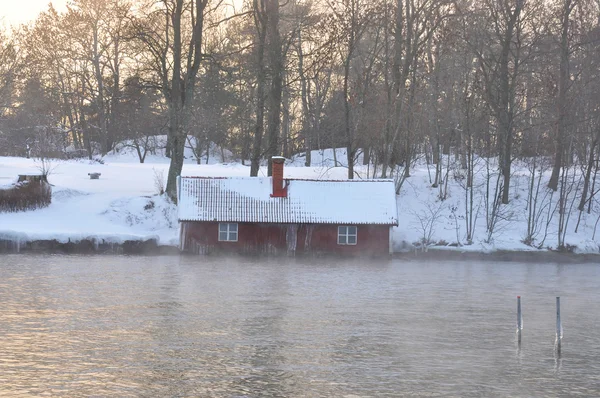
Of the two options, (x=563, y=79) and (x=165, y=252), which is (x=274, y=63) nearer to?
(x=165, y=252)

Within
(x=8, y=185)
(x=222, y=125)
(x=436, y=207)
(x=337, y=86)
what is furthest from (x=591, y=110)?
(x=8, y=185)

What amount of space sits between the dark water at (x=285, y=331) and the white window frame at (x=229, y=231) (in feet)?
17.0

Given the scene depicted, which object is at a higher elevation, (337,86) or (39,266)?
(337,86)

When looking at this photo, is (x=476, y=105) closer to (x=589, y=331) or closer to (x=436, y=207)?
(x=436, y=207)

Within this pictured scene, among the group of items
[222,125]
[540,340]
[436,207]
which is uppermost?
[222,125]

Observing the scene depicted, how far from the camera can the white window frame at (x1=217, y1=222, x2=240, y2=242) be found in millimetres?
39656

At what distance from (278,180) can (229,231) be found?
3.16 metres

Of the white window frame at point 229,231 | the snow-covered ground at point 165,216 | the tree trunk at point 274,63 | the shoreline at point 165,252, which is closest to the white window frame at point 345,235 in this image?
the shoreline at point 165,252

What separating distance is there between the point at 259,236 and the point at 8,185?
11745mm

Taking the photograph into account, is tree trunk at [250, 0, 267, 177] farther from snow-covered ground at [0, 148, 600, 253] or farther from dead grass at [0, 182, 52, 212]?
dead grass at [0, 182, 52, 212]

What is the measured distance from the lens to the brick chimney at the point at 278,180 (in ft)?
132

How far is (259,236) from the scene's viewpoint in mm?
39625

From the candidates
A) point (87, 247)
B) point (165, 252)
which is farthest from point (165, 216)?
point (87, 247)

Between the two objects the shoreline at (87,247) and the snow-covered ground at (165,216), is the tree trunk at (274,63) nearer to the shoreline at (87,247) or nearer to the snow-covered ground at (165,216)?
the snow-covered ground at (165,216)
